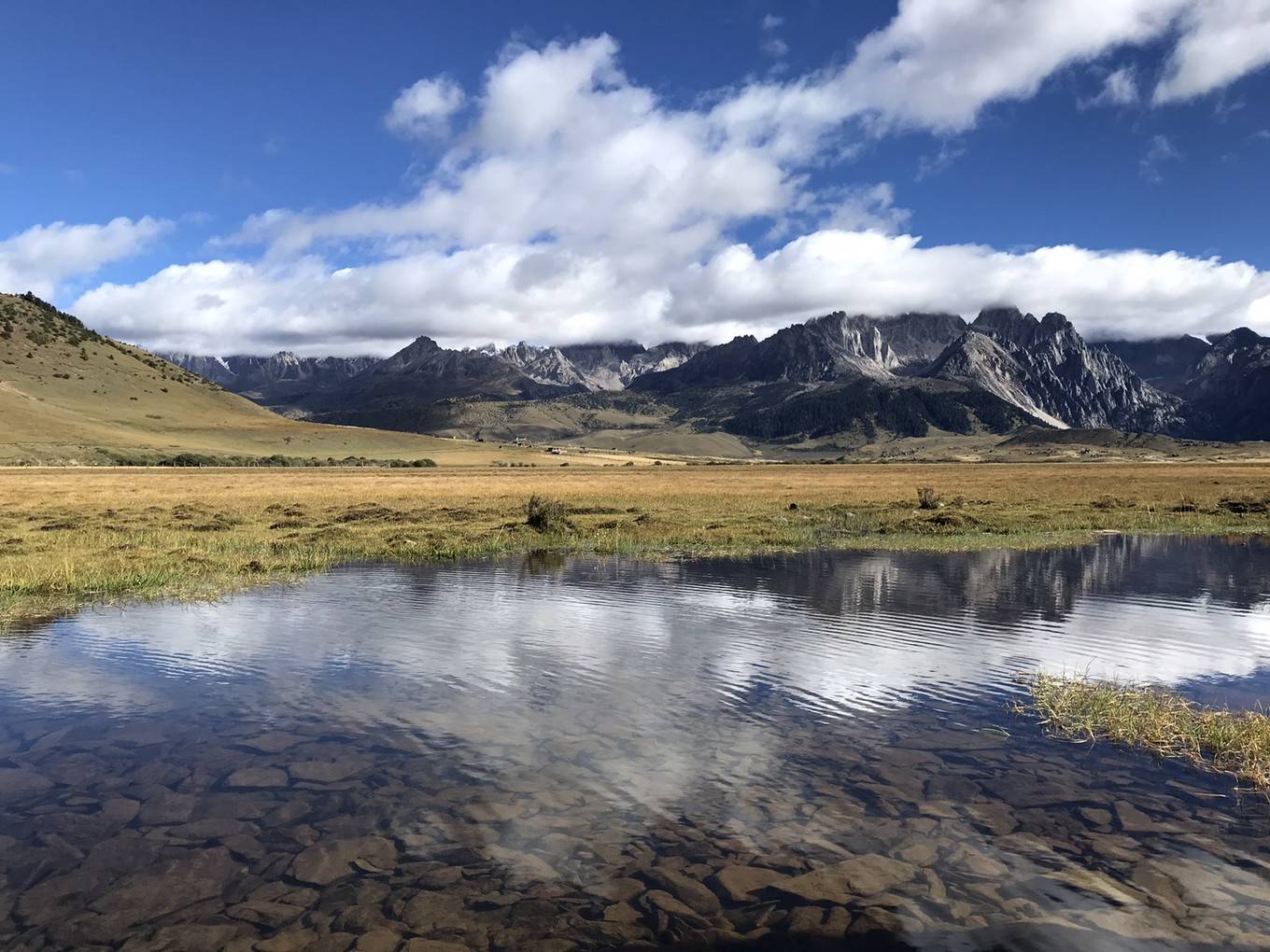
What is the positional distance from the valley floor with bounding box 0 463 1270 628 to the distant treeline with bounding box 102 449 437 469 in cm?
6677

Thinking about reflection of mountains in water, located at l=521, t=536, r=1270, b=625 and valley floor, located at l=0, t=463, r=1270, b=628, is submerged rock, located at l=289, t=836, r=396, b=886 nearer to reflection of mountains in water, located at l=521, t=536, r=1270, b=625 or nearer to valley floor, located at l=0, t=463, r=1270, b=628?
reflection of mountains in water, located at l=521, t=536, r=1270, b=625

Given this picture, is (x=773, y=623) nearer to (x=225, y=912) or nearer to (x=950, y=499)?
(x=225, y=912)

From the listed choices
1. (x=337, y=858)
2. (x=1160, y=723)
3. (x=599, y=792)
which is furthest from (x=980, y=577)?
(x=337, y=858)

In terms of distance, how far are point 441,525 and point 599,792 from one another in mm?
40855

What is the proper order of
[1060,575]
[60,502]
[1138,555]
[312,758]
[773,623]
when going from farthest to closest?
[60,502] < [1138,555] < [1060,575] < [773,623] < [312,758]

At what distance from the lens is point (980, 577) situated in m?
33.1

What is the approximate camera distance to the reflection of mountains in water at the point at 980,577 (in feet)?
89.8

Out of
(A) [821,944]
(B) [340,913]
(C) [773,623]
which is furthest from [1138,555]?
(B) [340,913]

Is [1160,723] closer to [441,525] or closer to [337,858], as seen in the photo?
[337,858]

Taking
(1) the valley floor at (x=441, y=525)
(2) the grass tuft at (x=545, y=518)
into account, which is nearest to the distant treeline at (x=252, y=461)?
(1) the valley floor at (x=441, y=525)

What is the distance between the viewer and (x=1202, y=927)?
28.6ft

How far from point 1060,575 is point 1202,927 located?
27.2 metres

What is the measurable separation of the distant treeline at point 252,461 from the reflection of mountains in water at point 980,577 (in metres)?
136

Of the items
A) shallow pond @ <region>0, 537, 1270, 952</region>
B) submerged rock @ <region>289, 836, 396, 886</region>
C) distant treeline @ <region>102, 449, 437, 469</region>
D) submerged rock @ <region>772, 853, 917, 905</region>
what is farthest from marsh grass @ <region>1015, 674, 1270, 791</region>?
distant treeline @ <region>102, 449, 437, 469</region>
